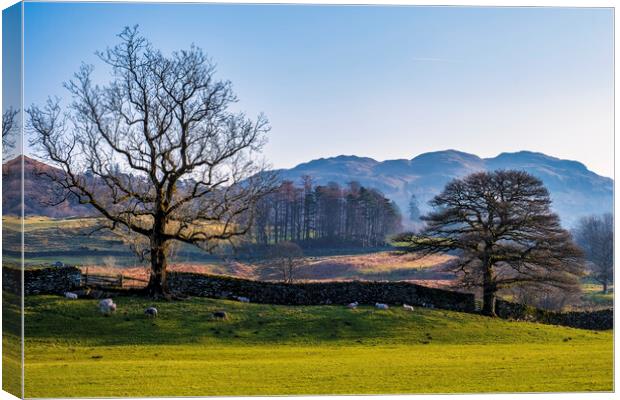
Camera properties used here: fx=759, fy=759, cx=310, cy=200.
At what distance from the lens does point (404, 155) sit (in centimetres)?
2103

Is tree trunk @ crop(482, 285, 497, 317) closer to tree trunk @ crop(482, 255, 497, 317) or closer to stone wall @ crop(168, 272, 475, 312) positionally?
tree trunk @ crop(482, 255, 497, 317)

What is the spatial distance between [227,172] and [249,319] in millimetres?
4298

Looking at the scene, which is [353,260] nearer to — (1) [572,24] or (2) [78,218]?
(2) [78,218]

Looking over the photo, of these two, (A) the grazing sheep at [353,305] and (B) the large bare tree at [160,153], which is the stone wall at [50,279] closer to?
(B) the large bare tree at [160,153]

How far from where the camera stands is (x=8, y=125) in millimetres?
15375

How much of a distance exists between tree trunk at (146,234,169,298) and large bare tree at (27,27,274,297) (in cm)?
3

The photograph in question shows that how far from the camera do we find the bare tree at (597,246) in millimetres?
23016

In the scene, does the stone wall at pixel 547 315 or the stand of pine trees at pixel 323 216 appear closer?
the stand of pine trees at pixel 323 216

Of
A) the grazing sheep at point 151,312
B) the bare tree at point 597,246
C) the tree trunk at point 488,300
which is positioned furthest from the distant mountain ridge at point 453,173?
the grazing sheep at point 151,312

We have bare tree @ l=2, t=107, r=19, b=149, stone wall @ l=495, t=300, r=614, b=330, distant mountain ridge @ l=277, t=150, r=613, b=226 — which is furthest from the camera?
stone wall @ l=495, t=300, r=614, b=330

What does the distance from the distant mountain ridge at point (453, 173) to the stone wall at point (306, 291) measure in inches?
133

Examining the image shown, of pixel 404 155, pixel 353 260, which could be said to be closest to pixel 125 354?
pixel 404 155

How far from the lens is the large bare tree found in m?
20.3

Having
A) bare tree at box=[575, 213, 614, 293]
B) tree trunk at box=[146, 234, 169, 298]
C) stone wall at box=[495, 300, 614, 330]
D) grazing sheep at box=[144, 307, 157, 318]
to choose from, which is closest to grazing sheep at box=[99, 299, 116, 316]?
grazing sheep at box=[144, 307, 157, 318]
